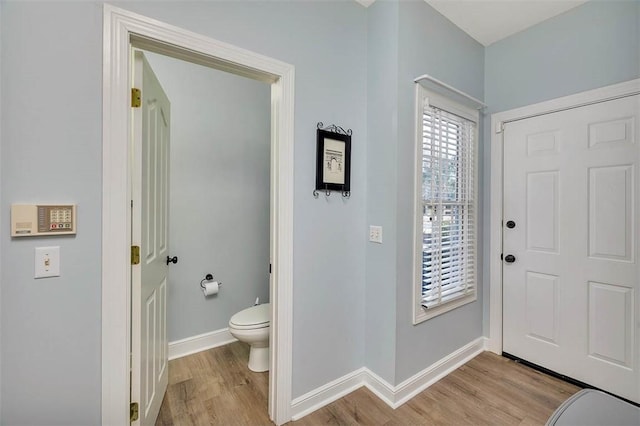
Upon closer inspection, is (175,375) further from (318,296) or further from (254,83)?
(254,83)

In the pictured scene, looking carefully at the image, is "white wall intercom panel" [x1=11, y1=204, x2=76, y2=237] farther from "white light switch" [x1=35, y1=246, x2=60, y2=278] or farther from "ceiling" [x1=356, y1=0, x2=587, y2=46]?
"ceiling" [x1=356, y1=0, x2=587, y2=46]

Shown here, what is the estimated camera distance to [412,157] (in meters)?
1.82

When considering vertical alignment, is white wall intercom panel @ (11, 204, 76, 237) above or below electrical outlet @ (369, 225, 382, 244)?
above

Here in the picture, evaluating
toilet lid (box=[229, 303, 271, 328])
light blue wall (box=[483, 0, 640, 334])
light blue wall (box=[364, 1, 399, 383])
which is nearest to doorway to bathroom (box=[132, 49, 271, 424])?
A: toilet lid (box=[229, 303, 271, 328])

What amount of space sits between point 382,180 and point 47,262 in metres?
1.75

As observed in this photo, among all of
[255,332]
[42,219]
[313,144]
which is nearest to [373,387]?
[255,332]

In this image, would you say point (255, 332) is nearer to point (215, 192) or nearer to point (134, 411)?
point (134, 411)

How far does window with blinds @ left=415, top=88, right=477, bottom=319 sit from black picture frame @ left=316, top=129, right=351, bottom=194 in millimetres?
506

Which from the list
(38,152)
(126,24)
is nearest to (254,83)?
(126,24)

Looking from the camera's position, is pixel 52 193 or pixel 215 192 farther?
pixel 215 192

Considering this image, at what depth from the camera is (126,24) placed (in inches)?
44.7

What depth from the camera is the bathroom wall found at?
2.33m

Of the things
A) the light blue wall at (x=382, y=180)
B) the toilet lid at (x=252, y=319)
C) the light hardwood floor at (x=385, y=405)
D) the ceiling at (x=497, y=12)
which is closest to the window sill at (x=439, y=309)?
the light blue wall at (x=382, y=180)

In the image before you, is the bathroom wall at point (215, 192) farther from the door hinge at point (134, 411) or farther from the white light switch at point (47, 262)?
the white light switch at point (47, 262)
